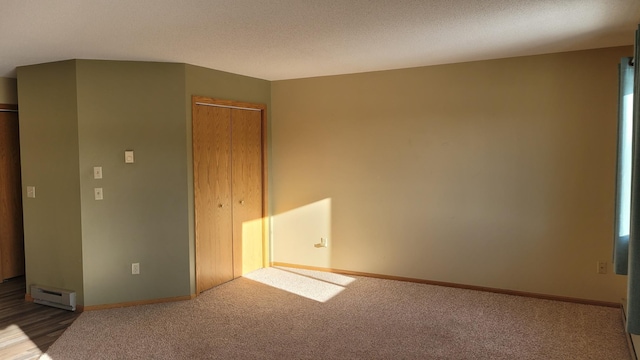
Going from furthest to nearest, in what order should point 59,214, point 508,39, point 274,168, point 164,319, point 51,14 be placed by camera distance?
point 274,168 < point 59,214 < point 164,319 < point 508,39 < point 51,14

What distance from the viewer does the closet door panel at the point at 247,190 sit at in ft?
16.7

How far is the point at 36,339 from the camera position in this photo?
3.58 meters

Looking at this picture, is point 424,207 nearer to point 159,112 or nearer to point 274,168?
point 274,168

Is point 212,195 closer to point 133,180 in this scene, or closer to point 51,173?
point 133,180

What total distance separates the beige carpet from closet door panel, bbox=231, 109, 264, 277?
2.12 feet

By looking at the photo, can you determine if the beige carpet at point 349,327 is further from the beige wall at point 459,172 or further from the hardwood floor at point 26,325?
the beige wall at point 459,172

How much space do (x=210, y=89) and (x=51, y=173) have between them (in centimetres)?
165

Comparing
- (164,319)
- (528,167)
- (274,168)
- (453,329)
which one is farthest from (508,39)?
(164,319)

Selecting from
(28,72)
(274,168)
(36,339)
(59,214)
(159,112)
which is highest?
(28,72)

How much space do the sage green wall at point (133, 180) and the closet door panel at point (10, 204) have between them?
1.67 m

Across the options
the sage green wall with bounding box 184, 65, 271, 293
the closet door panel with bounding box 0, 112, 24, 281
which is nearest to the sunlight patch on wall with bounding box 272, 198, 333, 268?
the sage green wall with bounding box 184, 65, 271, 293

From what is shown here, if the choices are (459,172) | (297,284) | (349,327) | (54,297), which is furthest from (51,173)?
(459,172)

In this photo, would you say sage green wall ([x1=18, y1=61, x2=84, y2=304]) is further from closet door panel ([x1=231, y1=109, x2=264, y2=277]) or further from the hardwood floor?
closet door panel ([x1=231, y1=109, x2=264, y2=277])

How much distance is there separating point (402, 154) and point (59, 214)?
11.0 ft
